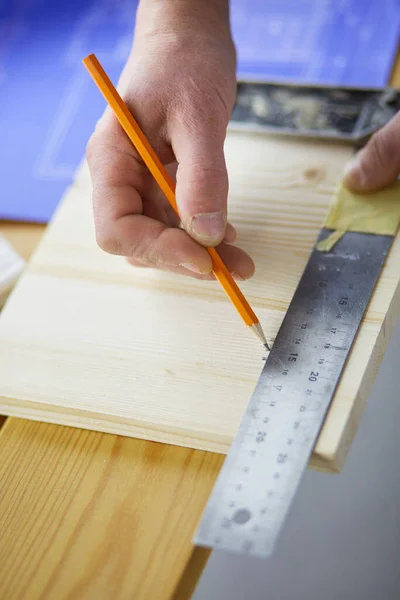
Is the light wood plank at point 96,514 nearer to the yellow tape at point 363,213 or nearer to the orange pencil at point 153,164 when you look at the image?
the orange pencil at point 153,164

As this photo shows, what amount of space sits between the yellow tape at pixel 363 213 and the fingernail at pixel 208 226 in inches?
7.3

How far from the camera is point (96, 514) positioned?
792 millimetres

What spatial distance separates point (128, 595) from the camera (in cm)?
71

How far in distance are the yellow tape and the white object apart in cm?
52

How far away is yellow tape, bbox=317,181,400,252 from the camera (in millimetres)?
982

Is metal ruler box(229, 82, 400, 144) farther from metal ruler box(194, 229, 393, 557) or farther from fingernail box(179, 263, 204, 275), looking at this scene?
fingernail box(179, 263, 204, 275)

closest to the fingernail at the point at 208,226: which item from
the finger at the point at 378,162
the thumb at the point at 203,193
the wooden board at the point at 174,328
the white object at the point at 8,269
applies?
the thumb at the point at 203,193

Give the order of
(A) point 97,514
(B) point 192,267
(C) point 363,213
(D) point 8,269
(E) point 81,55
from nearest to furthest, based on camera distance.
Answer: (A) point 97,514 < (B) point 192,267 < (C) point 363,213 < (D) point 8,269 < (E) point 81,55

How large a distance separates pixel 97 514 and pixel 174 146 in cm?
51

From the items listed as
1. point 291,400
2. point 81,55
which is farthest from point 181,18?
point 81,55

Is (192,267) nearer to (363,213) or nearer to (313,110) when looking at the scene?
(363,213)

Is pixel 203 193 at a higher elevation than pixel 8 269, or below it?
higher

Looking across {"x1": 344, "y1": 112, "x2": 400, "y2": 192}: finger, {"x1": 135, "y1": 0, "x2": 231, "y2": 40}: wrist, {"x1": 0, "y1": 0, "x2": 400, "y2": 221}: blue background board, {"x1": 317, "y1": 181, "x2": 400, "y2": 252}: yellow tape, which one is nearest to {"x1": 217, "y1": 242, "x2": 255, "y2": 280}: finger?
{"x1": 317, "y1": 181, "x2": 400, "y2": 252}: yellow tape

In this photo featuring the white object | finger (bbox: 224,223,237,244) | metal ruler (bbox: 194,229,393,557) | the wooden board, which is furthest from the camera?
the white object
